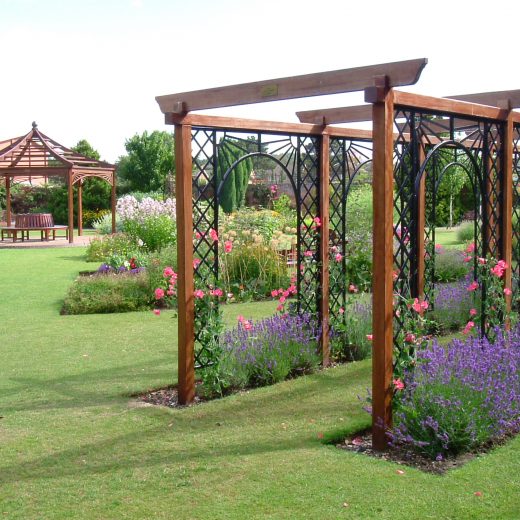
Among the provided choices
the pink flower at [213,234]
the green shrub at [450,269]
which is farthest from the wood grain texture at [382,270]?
the green shrub at [450,269]

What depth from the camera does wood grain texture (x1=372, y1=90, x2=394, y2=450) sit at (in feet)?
13.8

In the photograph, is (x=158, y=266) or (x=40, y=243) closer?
(x=158, y=266)

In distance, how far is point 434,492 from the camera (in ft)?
12.3

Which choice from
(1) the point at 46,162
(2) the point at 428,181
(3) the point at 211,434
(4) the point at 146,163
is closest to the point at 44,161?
(1) the point at 46,162

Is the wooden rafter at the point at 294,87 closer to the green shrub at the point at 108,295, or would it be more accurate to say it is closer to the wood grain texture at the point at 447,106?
the wood grain texture at the point at 447,106

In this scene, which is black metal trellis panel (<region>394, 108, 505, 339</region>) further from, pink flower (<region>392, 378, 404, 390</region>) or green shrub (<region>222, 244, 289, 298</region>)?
green shrub (<region>222, 244, 289, 298</region>)

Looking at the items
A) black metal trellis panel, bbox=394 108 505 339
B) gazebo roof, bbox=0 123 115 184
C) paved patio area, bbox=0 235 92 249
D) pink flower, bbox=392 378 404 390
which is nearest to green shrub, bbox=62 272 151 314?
black metal trellis panel, bbox=394 108 505 339

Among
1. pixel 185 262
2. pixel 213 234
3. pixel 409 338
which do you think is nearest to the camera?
pixel 409 338

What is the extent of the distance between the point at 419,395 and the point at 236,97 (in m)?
2.38

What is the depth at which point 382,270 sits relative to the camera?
14.1 feet

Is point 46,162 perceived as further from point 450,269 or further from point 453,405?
point 453,405

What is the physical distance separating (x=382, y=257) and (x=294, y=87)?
4.48 ft

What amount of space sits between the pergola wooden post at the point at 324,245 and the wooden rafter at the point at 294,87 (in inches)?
62.8

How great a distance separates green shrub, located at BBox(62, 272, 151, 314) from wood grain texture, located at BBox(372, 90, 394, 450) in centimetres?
640
